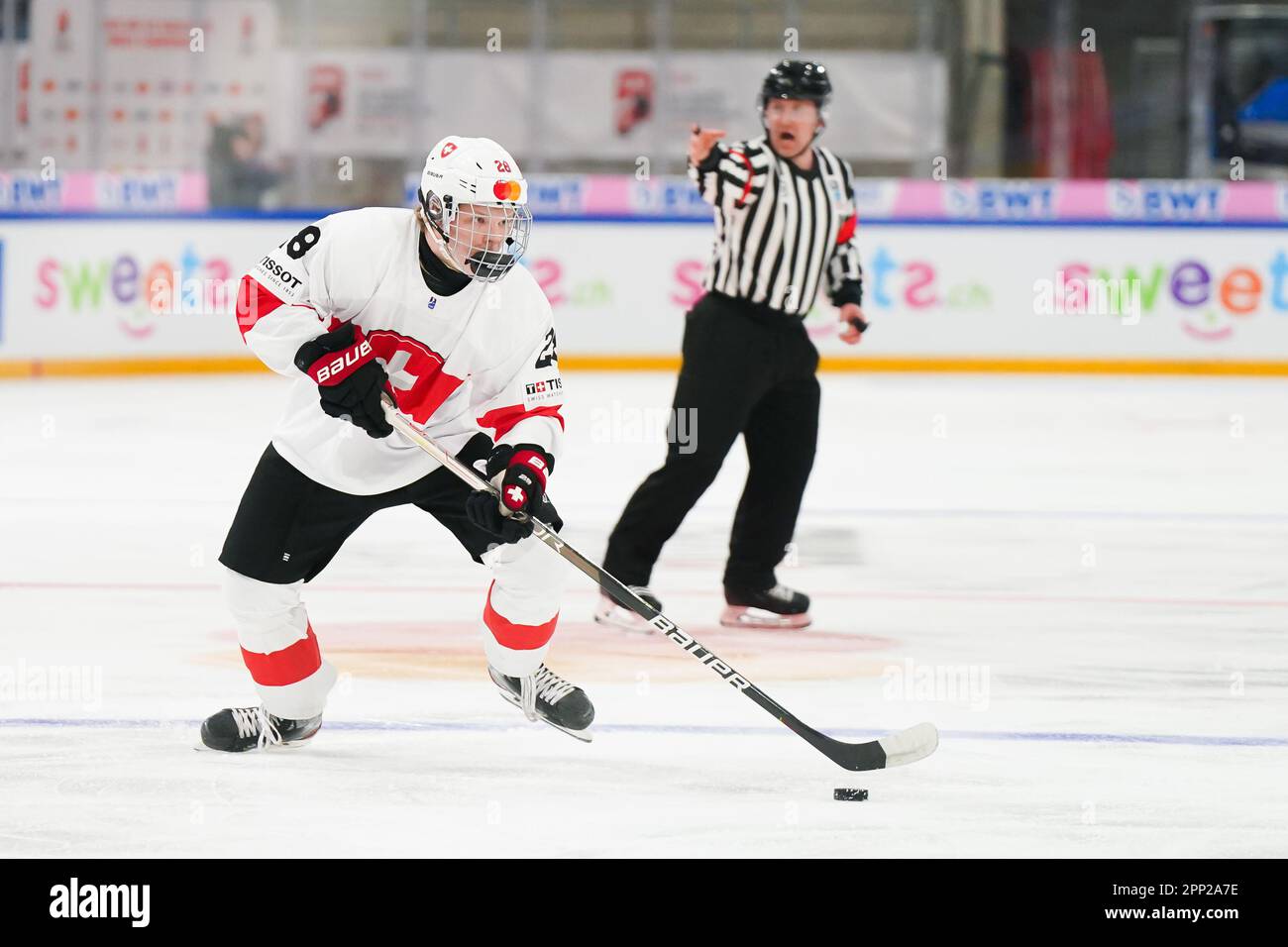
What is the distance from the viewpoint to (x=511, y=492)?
3.04m

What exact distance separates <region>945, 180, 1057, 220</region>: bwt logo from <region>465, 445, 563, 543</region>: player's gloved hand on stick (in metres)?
8.40


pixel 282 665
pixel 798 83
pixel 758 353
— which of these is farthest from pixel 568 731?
pixel 798 83

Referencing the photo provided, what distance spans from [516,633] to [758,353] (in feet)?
4.50

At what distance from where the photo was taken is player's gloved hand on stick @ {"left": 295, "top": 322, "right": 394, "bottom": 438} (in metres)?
2.97

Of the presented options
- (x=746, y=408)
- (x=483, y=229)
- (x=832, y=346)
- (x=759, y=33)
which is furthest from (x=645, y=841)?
(x=759, y=33)

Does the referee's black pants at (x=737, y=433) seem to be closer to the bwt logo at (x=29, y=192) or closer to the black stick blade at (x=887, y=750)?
the black stick blade at (x=887, y=750)

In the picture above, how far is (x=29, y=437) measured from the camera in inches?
308

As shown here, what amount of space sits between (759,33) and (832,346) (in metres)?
2.94

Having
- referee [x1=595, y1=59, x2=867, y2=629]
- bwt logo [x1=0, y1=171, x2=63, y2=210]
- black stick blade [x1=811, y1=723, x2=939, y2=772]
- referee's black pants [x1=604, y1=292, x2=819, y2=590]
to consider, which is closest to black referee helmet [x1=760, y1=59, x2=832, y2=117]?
referee [x1=595, y1=59, x2=867, y2=629]

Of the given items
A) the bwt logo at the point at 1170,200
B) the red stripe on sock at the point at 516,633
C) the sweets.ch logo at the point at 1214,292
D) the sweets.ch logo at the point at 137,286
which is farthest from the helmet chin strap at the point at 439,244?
the bwt logo at the point at 1170,200

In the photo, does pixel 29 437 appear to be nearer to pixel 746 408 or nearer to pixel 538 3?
pixel 746 408

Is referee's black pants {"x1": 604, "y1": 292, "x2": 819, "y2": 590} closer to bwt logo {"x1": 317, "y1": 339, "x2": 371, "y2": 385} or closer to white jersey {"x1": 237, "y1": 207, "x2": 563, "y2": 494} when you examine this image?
white jersey {"x1": 237, "y1": 207, "x2": 563, "y2": 494}
